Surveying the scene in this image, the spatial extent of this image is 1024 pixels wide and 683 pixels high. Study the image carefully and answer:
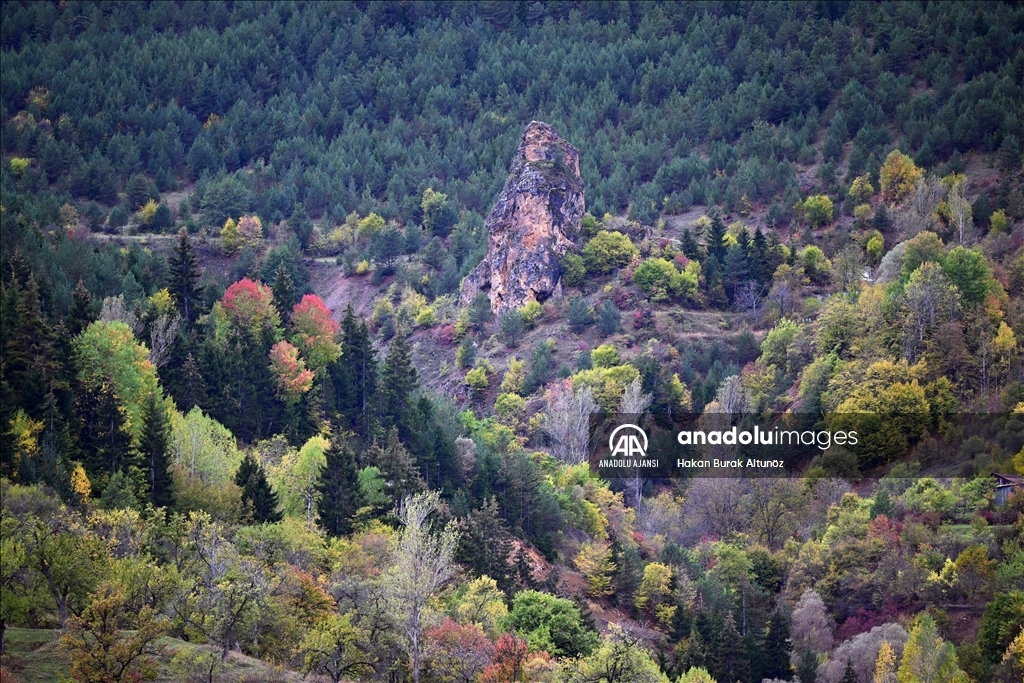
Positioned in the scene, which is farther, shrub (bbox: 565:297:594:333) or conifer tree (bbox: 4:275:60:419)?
shrub (bbox: 565:297:594:333)

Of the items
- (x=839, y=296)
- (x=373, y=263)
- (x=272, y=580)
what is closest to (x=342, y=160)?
(x=373, y=263)

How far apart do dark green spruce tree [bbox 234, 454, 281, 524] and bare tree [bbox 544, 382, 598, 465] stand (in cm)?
3810

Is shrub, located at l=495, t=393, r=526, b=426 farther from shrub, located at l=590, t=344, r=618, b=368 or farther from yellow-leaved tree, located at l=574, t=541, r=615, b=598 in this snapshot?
yellow-leaved tree, located at l=574, t=541, r=615, b=598

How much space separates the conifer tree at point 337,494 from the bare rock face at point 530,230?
190 ft

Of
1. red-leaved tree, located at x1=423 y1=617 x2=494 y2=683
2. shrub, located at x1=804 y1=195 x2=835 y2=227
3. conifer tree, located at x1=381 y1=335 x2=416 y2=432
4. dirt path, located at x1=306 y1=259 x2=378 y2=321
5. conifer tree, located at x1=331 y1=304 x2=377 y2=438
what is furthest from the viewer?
dirt path, located at x1=306 y1=259 x2=378 y2=321

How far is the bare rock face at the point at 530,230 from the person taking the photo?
477 ft

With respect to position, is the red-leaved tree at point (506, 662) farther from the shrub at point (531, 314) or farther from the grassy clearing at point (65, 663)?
the shrub at point (531, 314)

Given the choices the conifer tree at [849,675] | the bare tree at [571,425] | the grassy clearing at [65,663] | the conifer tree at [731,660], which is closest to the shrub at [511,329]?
the bare tree at [571,425]

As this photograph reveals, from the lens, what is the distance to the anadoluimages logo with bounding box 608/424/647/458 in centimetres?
12106

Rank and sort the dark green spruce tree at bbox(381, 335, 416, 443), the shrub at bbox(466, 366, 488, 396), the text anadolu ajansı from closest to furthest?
the dark green spruce tree at bbox(381, 335, 416, 443)
the text anadolu ajansı
the shrub at bbox(466, 366, 488, 396)

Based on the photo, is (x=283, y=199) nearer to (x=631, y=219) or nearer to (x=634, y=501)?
(x=631, y=219)

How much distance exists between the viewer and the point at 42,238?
12256cm

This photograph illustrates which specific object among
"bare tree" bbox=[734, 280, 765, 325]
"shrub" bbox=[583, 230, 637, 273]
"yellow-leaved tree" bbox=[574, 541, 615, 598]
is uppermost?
"shrub" bbox=[583, 230, 637, 273]

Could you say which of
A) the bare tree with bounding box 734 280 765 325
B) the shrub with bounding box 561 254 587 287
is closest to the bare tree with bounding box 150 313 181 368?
the shrub with bounding box 561 254 587 287
